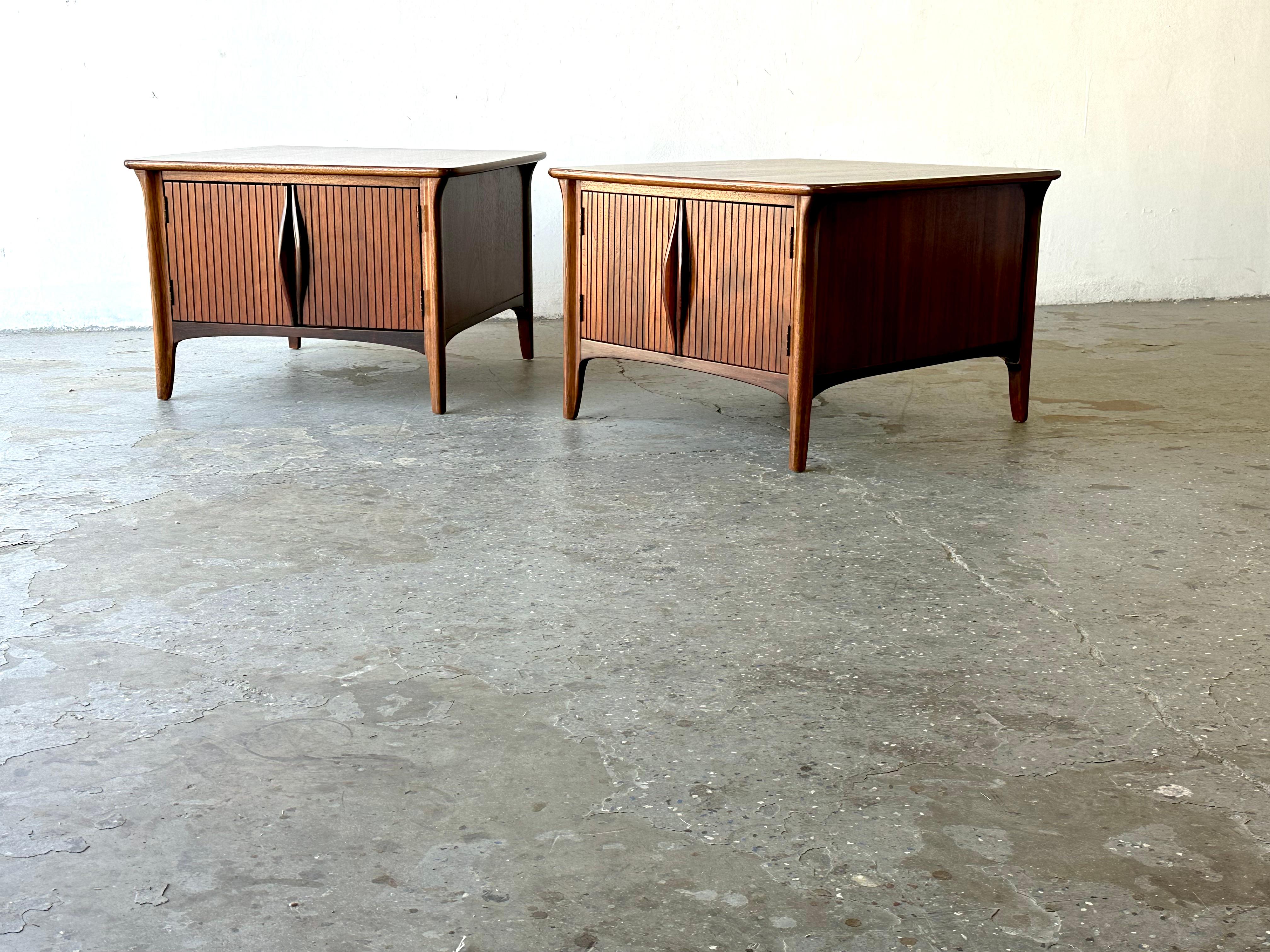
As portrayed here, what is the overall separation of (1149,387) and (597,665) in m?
2.41

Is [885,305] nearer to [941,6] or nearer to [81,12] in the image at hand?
[941,6]

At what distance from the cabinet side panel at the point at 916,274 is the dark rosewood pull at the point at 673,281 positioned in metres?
0.36

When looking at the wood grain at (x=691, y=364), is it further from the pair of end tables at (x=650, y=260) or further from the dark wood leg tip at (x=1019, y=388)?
the dark wood leg tip at (x=1019, y=388)

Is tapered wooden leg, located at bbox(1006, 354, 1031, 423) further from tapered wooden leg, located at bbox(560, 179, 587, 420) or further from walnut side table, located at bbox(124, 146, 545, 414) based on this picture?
walnut side table, located at bbox(124, 146, 545, 414)

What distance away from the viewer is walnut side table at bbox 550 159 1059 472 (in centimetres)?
264

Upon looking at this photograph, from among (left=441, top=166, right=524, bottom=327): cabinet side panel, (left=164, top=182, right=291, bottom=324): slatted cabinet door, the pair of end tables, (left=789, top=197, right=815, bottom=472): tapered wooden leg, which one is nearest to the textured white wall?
(left=441, top=166, right=524, bottom=327): cabinet side panel

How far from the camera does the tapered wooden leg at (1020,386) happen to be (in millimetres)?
3125

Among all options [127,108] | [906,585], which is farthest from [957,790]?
[127,108]

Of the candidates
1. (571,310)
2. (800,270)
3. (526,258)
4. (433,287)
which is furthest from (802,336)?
(526,258)

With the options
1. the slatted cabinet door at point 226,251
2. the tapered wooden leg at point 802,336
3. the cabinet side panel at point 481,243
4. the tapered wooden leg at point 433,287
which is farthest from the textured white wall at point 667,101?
the tapered wooden leg at point 802,336

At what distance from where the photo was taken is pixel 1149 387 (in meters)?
3.57

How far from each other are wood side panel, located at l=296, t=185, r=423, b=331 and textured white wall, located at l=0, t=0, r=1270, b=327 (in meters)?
1.49

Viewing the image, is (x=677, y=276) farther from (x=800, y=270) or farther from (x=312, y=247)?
(x=312, y=247)

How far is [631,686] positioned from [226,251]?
77.8 inches
